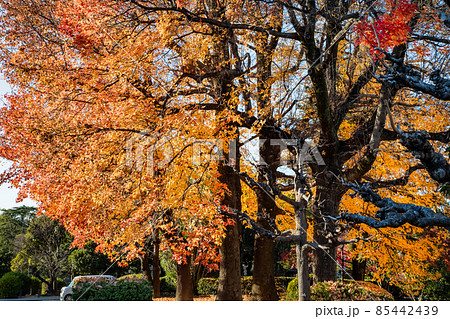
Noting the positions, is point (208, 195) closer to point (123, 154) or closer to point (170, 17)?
point (123, 154)

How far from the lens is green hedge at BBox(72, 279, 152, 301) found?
1104 centimetres

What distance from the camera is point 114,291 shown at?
37.6 feet

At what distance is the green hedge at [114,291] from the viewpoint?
1104 cm

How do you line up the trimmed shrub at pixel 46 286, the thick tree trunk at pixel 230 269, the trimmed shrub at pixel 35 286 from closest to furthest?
the thick tree trunk at pixel 230 269 < the trimmed shrub at pixel 35 286 < the trimmed shrub at pixel 46 286

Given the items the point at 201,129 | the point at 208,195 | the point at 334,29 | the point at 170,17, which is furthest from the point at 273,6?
the point at 208,195

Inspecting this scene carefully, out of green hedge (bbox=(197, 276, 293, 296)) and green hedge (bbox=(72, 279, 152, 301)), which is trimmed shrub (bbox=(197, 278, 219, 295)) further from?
green hedge (bbox=(72, 279, 152, 301))

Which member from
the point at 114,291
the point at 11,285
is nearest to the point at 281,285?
the point at 114,291

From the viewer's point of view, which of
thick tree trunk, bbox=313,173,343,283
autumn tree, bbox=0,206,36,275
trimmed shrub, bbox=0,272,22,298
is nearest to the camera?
thick tree trunk, bbox=313,173,343,283

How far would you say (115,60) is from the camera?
10.8m

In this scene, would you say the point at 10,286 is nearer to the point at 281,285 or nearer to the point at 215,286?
the point at 215,286

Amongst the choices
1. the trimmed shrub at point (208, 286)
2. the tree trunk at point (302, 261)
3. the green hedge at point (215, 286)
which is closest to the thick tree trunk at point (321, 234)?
the tree trunk at point (302, 261)

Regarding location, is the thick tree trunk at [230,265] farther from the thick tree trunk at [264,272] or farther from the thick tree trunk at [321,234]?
the thick tree trunk at [321,234]

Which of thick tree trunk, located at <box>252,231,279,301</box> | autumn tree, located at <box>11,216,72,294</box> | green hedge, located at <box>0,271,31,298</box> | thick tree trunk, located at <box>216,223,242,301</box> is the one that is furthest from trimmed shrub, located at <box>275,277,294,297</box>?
green hedge, located at <box>0,271,31,298</box>

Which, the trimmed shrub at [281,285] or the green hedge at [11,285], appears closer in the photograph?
the trimmed shrub at [281,285]
